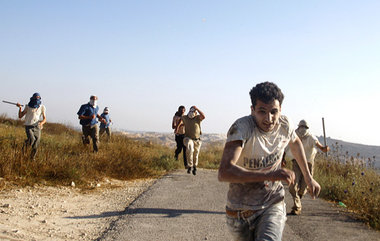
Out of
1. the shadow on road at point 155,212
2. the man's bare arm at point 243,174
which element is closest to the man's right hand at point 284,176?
the man's bare arm at point 243,174

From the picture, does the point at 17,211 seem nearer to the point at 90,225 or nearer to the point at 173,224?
the point at 90,225

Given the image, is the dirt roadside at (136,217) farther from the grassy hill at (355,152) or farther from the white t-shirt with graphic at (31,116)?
the grassy hill at (355,152)

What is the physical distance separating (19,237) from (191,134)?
6.89 metres

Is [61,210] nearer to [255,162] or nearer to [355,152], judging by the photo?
[255,162]

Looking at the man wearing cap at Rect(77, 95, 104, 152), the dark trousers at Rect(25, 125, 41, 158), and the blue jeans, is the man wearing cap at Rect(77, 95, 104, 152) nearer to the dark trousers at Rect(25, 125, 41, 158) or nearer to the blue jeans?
the dark trousers at Rect(25, 125, 41, 158)

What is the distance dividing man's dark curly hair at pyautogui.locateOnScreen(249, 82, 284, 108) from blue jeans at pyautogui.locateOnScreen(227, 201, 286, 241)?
813 mm

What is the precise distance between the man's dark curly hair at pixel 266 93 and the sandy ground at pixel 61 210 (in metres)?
3.37

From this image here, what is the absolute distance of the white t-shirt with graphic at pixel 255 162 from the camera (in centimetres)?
274

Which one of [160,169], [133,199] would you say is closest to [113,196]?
[133,199]

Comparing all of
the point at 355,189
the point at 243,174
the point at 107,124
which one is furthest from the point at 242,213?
the point at 107,124

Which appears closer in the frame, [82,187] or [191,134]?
[82,187]

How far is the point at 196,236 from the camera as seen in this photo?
16.9 feet

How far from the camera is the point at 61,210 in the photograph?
21.2 ft

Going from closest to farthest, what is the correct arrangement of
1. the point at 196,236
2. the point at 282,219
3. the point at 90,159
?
1. the point at 282,219
2. the point at 196,236
3. the point at 90,159
